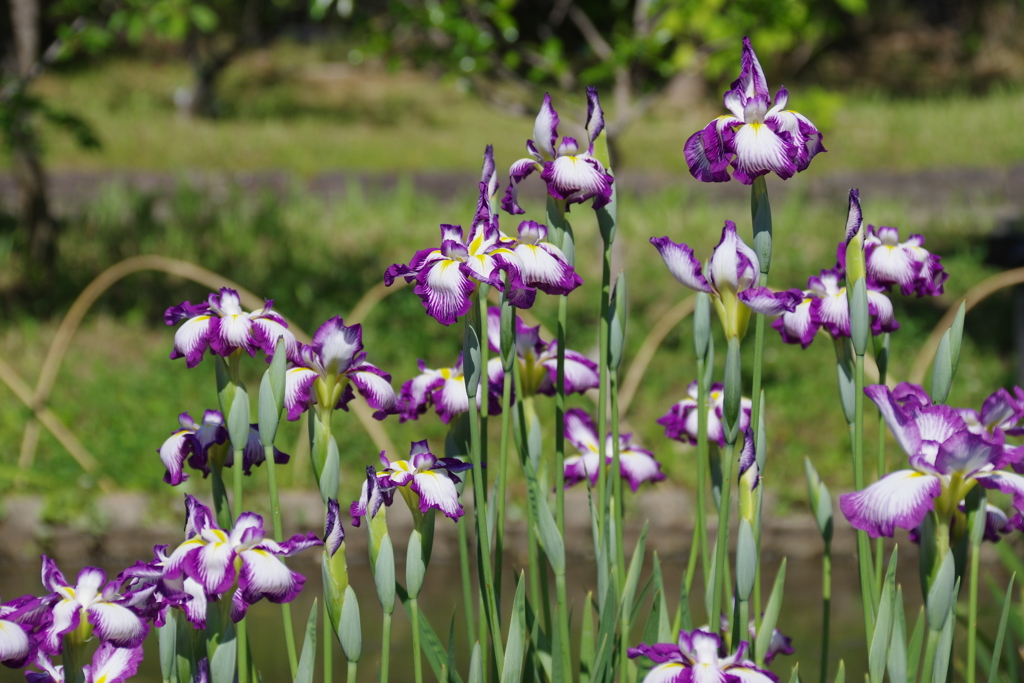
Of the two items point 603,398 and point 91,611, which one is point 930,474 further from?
point 91,611

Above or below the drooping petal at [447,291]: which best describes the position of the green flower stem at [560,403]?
below

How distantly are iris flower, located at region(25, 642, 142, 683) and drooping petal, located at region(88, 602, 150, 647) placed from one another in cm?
7

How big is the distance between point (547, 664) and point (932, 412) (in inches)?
23.0

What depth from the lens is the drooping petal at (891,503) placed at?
3.05ft

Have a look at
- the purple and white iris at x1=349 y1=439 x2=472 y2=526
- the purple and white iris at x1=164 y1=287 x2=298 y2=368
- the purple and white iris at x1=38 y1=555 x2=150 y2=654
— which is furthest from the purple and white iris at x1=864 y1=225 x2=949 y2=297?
the purple and white iris at x1=38 y1=555 x2=150 y2=654

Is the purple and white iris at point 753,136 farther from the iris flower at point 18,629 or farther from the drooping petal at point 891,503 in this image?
the iris flower at point 18,629

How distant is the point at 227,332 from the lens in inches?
43.9

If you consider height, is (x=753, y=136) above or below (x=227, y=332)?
above

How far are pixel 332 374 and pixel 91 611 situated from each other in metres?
0.35

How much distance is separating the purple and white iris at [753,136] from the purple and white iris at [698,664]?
18.6 inches

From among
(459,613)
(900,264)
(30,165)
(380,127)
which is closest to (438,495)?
(900,264)

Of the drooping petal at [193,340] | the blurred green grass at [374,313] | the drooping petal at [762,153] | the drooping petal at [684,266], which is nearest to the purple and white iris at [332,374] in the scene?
the drooping petal at [193,340]

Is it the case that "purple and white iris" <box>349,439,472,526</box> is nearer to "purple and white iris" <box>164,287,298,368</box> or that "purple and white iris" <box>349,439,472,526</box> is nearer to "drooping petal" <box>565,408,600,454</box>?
"purple and white iris" <box>164,287,298,368</box>

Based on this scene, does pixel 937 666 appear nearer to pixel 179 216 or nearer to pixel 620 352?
pixel 620 352
